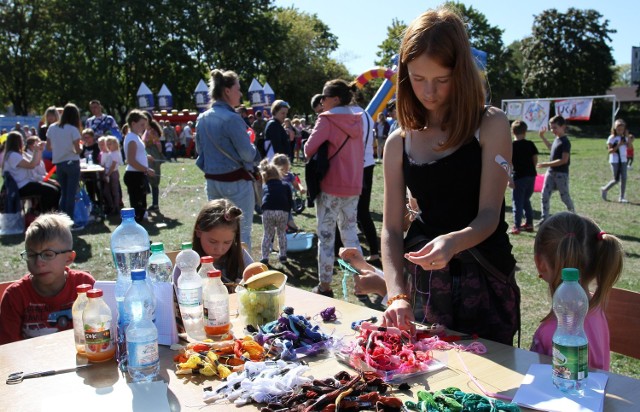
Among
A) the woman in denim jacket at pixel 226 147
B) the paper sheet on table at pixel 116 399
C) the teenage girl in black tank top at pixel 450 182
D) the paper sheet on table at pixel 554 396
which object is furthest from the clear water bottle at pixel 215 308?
Answer: the woman in denim jacket at pixel 226 147

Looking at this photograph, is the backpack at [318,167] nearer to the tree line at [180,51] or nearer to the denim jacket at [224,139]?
the denim jacket at [224,139]

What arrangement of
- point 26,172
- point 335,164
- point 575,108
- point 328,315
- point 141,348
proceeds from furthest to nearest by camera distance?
point 575,108 < point 26,172 < point 335,164 < point 328,315 < point 141,348

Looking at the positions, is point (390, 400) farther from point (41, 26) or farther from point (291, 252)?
point (41, 26)

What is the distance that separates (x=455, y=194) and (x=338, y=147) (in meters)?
3.28

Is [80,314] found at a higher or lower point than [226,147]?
lower

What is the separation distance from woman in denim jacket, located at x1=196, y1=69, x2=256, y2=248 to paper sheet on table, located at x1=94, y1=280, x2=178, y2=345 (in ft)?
9.50

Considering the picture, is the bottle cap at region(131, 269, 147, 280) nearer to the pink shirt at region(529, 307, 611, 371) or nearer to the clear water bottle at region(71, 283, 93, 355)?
the clear water bottle at region(71, 283, 93, 355)

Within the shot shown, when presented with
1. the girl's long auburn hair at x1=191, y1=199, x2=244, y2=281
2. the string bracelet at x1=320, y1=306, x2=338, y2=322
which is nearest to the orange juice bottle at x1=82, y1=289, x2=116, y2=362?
the string bracelet at x1=320, y1=306, x2=338, y2=322

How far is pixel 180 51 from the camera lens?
39000 millimetres

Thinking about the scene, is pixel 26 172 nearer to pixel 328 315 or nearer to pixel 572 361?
pixel 328 315

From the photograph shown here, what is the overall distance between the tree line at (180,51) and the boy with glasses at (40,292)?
33.9 metres

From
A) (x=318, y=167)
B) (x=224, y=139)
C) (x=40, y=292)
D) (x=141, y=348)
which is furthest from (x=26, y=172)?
(x=141, y=348)

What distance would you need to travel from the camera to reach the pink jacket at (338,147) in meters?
5.12

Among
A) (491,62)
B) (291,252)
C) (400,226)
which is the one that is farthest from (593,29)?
(400,226)
